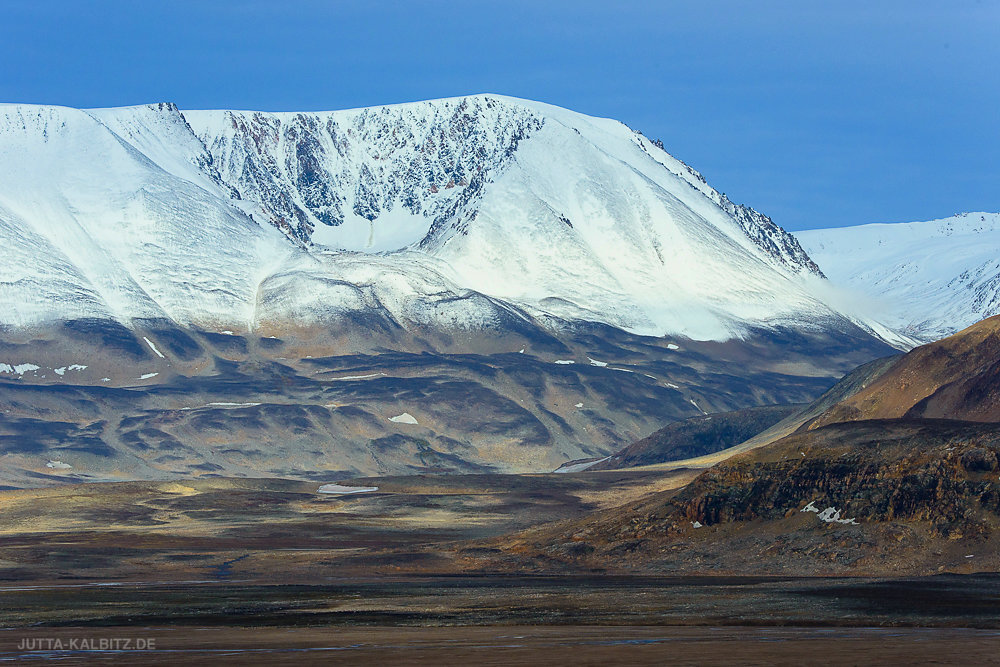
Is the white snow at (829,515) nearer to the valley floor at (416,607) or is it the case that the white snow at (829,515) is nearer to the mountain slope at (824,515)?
the mountain slope at (824,515)

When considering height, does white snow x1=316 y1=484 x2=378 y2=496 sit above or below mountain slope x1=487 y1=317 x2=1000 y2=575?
above

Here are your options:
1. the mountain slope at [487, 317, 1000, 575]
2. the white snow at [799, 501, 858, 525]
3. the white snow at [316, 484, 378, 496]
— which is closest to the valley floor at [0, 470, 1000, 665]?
the mountain slope at [487, 317, 1000, 575]

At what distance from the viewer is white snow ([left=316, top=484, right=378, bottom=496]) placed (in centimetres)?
18406

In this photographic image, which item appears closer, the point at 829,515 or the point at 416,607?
the point at 416,607

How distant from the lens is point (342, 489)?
188 metres

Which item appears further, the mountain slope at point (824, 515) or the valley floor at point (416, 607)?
the mountain slope at point (824, 515)

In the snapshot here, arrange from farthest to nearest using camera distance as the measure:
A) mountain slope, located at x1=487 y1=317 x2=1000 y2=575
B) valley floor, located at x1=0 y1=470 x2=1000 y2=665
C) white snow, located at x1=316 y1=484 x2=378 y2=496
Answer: white snow, located at x1=316 y1=484 x2=378 y2=496 < mountain slope, located at x1=487 y1=317 x2=1000 y2=575 < valley floor, located at x1=0 y1=470 x2=1000 y2=665

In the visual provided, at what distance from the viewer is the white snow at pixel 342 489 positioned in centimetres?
18406

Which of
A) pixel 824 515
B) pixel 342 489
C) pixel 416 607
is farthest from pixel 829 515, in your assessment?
pixel 342 489

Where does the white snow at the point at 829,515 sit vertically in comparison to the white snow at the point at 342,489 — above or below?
below

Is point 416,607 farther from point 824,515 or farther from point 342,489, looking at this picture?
point 342,489

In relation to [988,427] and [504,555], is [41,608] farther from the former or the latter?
[988,427]

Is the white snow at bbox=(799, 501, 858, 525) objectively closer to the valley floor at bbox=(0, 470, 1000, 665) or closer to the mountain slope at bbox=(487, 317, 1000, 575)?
the mountain slope at bbox=(487, 317, 1000, 575)

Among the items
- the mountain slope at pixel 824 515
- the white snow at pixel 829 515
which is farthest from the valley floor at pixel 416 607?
the white snow at pixel 829 515
